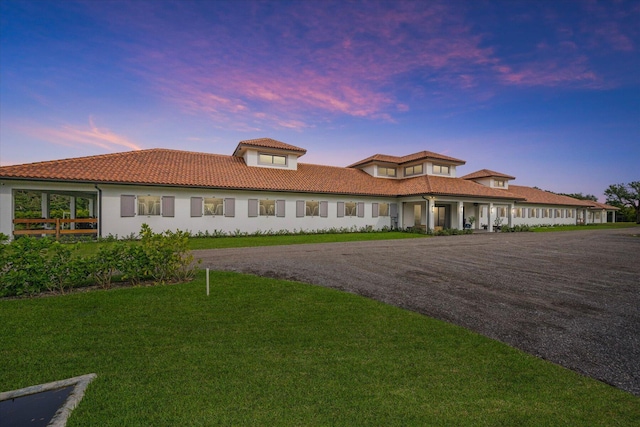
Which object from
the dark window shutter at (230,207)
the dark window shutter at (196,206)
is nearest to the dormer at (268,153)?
the dark window shutter at (230,207)

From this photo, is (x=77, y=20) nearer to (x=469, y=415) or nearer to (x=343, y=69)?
(x=343, y=69)

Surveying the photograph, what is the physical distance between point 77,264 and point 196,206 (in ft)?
47.4

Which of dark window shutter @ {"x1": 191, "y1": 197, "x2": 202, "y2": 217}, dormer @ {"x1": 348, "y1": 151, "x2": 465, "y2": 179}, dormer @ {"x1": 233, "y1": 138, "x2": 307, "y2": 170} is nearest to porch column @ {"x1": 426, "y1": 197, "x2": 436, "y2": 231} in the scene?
dormer @ {"x1": 348, "y1": 151, "x2": 465, "y2": 179}

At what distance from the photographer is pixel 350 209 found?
85.8ft

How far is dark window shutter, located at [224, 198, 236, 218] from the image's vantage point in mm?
21125

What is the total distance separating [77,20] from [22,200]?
28971 mm

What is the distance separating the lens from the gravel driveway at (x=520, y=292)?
12.8 feet

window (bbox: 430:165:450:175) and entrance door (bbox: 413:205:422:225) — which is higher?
window (bbox: 430:165:450:175)

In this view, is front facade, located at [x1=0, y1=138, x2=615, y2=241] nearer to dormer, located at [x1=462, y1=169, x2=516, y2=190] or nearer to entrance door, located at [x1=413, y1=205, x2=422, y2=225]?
entrance door, located at [x1=413, y1=205, x2=422, y2=225]

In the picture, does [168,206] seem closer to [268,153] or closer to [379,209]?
[268,153]

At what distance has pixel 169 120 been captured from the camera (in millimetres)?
19016

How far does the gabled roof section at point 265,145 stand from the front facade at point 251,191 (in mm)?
93

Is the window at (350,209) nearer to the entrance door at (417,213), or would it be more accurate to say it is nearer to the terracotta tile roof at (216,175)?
the terracotta tile roof at (216,175)

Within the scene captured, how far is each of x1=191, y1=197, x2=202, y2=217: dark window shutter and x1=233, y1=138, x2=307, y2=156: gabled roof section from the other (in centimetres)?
701
